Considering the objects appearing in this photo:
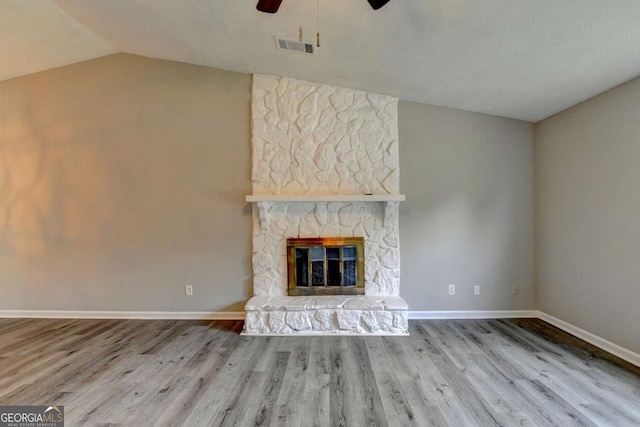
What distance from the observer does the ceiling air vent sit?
2.75 metres

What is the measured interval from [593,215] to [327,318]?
2.89 m

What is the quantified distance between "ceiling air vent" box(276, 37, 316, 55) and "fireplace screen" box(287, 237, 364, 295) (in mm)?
2065

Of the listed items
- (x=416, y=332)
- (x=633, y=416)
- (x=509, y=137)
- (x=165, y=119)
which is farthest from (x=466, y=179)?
(x=165, y=119)

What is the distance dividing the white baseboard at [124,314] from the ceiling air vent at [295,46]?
3.06m

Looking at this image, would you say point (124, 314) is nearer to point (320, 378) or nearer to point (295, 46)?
point (320, 378)

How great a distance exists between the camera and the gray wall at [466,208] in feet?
11.8

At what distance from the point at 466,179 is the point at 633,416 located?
247cm

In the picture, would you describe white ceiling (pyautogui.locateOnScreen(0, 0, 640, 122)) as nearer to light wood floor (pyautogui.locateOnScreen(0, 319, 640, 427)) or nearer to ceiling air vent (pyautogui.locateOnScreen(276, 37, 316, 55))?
ceiling air vent (pyautogui.locateOnScreen(276, 37, 316, 55))

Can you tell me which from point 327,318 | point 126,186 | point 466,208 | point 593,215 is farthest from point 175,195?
point 593,215

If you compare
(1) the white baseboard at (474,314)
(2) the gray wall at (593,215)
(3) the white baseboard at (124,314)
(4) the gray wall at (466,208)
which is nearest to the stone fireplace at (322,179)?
(4) the gray wall at (466,208)

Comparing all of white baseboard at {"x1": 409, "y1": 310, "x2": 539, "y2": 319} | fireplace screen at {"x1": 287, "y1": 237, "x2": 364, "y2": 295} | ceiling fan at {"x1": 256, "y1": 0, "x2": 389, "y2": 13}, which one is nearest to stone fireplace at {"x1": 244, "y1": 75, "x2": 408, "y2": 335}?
fireplace screen at {"x1": 287, "y1": 237, "x2": 364, "y2": 295}

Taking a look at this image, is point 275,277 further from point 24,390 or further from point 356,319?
point 24,390

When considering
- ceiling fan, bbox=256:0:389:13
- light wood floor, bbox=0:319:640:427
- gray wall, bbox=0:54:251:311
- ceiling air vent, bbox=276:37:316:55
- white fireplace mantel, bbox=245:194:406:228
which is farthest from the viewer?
gray wall, bbox=0:54:251:311

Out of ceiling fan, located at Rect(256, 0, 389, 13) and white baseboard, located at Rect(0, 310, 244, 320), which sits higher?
ceiling fan, located at Rect(256, 0, 389, 13)
